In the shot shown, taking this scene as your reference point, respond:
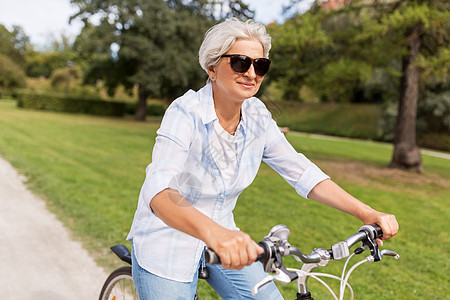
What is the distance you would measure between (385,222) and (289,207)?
582 centimetres

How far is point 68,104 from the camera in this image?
35.2 meters

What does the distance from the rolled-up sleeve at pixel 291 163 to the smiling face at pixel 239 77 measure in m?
0.27

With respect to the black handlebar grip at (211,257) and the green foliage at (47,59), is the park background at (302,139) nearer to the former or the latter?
the black handlebar grip at (211,257)

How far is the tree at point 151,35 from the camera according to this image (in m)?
26.2

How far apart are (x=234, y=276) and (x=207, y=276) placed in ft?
0.43

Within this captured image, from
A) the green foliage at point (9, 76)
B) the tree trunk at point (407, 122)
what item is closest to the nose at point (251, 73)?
the tree trunk at point (407, 122)

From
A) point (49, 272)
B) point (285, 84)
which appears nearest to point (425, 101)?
point (285, 84)

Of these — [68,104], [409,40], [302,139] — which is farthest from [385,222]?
[68,104]

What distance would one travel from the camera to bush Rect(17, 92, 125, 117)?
1329 inches

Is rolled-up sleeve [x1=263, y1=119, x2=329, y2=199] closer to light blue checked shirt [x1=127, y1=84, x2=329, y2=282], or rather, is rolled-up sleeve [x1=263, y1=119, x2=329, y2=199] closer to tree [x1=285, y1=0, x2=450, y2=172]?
light blue checked shirt [x1=127, y1=84, x2=329, y2=282]

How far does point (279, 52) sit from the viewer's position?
12.3 metres

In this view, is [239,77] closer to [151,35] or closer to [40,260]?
[40,260]

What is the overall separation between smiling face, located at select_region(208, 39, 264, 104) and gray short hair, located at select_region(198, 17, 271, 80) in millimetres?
21

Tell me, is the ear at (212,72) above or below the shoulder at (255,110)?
above
